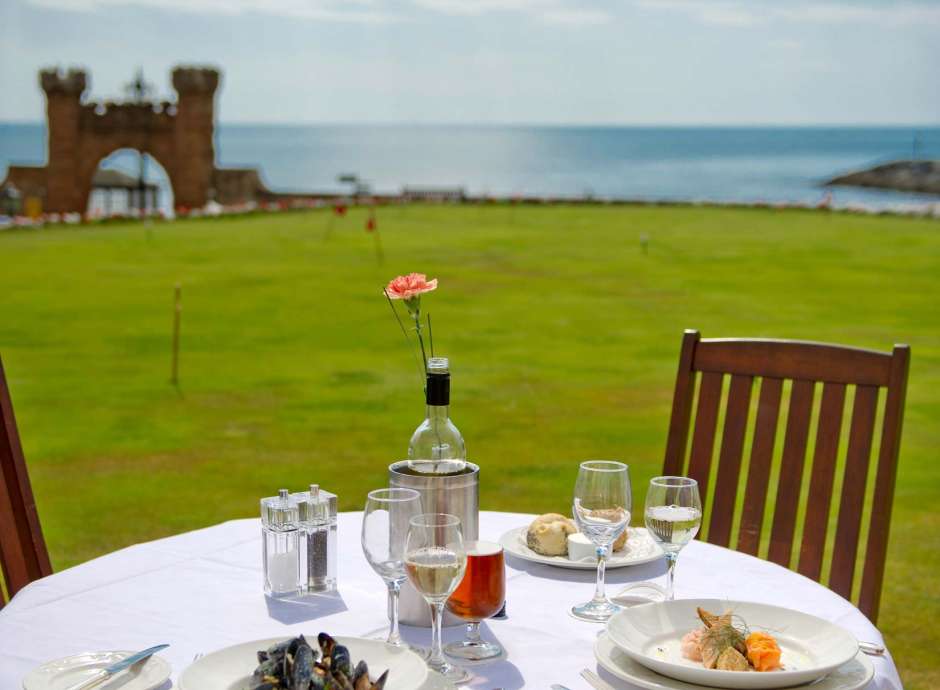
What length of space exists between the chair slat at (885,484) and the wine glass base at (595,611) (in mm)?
1415

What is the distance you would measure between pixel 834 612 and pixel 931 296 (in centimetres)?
1941

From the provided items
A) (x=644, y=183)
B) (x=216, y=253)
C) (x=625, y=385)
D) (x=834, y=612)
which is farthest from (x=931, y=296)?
(x=644, y=183)

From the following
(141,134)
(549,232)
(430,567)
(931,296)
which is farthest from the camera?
(141,134)

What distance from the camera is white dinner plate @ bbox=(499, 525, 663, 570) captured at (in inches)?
116

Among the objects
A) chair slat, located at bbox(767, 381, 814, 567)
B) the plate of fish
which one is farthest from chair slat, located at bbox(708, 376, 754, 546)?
the plate of fish

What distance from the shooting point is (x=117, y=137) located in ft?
192

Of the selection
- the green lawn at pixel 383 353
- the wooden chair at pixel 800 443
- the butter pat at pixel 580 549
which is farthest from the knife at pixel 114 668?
the green lawn at pixel 383 353

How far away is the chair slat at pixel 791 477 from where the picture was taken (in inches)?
152

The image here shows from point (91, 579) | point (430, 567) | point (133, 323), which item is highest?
point (430, 567)

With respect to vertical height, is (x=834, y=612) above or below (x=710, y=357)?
below

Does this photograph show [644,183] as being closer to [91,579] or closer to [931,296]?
[931,296]

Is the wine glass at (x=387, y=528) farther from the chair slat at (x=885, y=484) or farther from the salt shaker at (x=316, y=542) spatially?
the chair slat at (x=885, y=484)

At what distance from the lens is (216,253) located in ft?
92.9

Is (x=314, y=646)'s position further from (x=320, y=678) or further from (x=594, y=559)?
(x=594, y=559)
